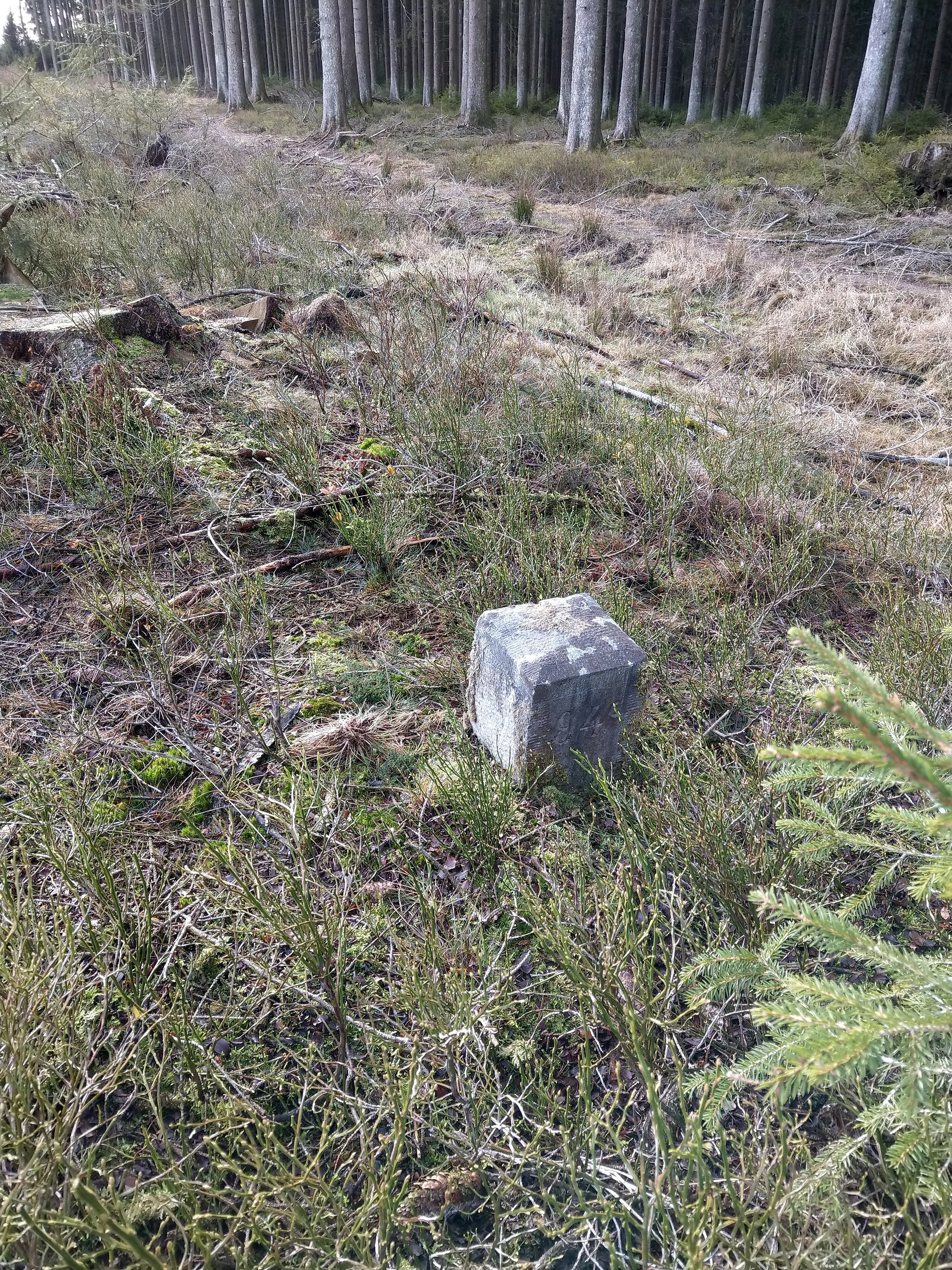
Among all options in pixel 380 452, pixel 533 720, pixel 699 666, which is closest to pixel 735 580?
pixel 699 666

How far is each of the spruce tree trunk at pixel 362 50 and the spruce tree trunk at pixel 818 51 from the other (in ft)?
44.1

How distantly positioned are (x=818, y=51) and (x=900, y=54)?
334 inches

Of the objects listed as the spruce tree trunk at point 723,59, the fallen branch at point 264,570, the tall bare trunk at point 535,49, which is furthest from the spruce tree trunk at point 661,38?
the fallen branch at point 264,570

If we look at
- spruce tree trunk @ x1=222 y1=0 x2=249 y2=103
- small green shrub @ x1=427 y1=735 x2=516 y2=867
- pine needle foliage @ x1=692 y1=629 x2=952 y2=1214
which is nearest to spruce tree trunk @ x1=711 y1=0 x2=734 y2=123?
spruce tree trunk @ x1=222 y1=0 x2=249 y2=103

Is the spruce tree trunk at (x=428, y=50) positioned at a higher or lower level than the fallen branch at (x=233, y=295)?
higher

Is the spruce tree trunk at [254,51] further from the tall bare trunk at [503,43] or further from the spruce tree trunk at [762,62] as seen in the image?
the spruce tree trunk at [762,62]

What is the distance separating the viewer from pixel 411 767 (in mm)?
2451

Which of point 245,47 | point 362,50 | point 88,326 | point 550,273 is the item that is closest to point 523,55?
point 362,50

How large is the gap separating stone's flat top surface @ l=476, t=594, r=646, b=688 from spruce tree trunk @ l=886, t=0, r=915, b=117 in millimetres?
21697

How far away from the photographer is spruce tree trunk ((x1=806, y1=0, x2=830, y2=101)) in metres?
24.7

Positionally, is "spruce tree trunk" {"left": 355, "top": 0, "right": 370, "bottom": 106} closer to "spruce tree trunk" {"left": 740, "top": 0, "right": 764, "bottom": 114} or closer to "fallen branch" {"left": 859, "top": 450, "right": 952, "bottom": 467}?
"spruce tree trunk" {"left": 740, "top": 0, "right": 764, "bottom": 114}

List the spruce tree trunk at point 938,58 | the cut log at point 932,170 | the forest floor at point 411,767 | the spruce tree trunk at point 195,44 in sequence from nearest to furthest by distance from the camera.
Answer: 1. the forest floor at point 411,767
2. the cut log at point 932,170
3. the spruce tree trunk at point 938,58
4. the spruce tree trunk at point 195,44

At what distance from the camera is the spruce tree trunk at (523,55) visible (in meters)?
20.5

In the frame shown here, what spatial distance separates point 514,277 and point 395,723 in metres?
6.86
